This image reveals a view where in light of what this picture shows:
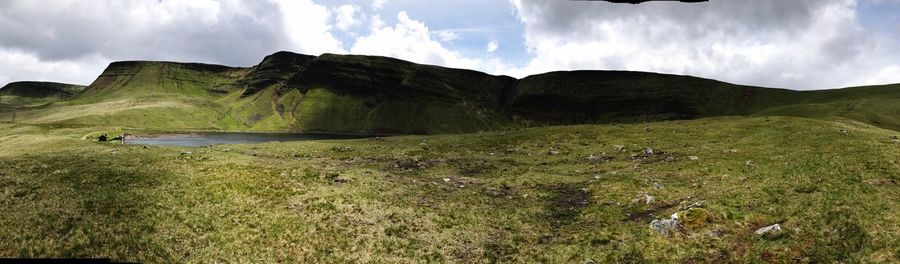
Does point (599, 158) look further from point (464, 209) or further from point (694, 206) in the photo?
point (464, 209)

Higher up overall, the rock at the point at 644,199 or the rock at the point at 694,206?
the rock at the point at 694,206

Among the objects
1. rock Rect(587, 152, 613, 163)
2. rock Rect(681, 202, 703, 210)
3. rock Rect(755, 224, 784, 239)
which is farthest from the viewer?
rock Rect(587, 152, 613, 163)

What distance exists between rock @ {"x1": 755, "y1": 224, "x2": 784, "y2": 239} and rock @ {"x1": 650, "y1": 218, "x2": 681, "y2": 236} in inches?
141

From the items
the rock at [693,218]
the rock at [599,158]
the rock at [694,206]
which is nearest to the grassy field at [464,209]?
the rock at [693,218]

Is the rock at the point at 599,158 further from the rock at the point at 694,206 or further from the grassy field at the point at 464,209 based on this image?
the rock at the point at 694,206

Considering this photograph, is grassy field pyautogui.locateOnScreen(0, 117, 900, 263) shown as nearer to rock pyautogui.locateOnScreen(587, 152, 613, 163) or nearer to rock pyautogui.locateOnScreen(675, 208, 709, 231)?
rock pyautogui.locateOnScreen(675, 208, 709, 231)

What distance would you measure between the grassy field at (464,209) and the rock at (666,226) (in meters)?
0.37

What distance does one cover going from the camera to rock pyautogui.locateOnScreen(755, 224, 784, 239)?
22.2m

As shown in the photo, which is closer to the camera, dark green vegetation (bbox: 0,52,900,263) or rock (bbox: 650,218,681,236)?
dark green vegetation (bbox: 0,52,900,263)

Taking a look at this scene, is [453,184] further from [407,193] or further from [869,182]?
[869,182]

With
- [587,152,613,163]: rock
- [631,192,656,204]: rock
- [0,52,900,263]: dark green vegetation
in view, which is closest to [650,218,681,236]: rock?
[0,52,900,263]: dark green vegetation

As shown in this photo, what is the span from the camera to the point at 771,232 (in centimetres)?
2244

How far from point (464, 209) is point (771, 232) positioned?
17146mm

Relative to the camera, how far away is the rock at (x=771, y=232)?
22234 mm
